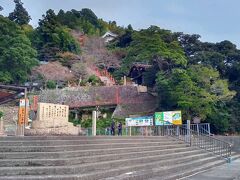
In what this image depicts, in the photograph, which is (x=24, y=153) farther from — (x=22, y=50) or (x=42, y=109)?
(x=22, y=50)

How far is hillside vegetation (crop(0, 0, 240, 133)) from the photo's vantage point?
95.6 feet

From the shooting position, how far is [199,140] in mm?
20219

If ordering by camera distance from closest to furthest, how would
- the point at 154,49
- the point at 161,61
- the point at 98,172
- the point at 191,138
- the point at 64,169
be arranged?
the point at 64,169, the point at 98,172, the point at 191,138, the point at 154,49, the point at 161,61

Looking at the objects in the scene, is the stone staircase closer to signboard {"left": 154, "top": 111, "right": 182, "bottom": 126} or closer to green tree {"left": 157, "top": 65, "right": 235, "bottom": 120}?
signboard {"left": 154, "top": 111, "right": 182, "bottom": 126}

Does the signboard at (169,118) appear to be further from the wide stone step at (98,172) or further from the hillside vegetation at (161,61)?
the wide stone step at (98,172)

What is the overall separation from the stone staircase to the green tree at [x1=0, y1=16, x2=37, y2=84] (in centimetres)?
2225

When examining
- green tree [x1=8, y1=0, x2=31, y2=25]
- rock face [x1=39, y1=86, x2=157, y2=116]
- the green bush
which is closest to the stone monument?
rock face [x1=39, y1=86, x2=157, y2=116]

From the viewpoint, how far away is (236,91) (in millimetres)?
32906

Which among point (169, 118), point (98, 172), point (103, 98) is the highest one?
point (103, 98)

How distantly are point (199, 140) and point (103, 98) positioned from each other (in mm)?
13494

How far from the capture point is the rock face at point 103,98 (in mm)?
31714

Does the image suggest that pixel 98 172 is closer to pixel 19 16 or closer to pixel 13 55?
pixel 13 55

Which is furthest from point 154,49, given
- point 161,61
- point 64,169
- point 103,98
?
point 64,169

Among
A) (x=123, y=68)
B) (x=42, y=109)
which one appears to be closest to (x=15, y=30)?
(x=123, y=68)
